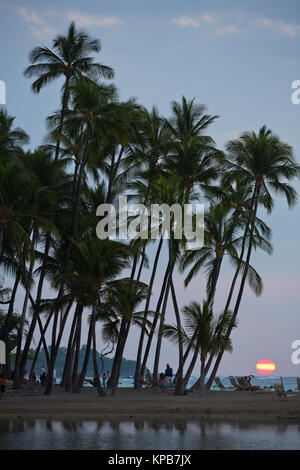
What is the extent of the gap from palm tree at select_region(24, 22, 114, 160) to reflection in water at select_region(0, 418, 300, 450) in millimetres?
19258

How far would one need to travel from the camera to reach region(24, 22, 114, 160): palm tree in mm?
33719

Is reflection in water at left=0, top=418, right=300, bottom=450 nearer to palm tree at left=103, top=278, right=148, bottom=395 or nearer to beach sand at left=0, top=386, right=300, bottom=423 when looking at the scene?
beach sand at left=0, top=386, right=300, bottom=423

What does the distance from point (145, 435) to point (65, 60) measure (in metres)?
24.2

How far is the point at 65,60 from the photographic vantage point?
34031mm

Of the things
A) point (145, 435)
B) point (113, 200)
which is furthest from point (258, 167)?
point (145, 435)

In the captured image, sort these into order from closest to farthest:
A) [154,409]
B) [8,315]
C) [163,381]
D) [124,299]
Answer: [154,409] → [124,299] → [163,381] → [8,315]

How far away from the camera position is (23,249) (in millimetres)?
29734

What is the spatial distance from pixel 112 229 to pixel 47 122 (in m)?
7.15

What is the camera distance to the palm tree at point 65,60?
111ft

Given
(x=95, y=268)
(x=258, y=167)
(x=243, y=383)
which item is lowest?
(x=243, y=383)

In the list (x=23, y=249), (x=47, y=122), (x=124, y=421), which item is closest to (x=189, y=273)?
(x=23, y=249)

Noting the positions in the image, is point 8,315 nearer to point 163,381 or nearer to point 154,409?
point 163,381

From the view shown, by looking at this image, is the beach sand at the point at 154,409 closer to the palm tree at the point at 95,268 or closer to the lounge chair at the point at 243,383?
the palm tree at the point at 95,268

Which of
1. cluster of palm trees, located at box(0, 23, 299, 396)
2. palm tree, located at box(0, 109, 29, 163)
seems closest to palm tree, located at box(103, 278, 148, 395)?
cluster of palm trees, located at box(0, 23, 299, 396)
